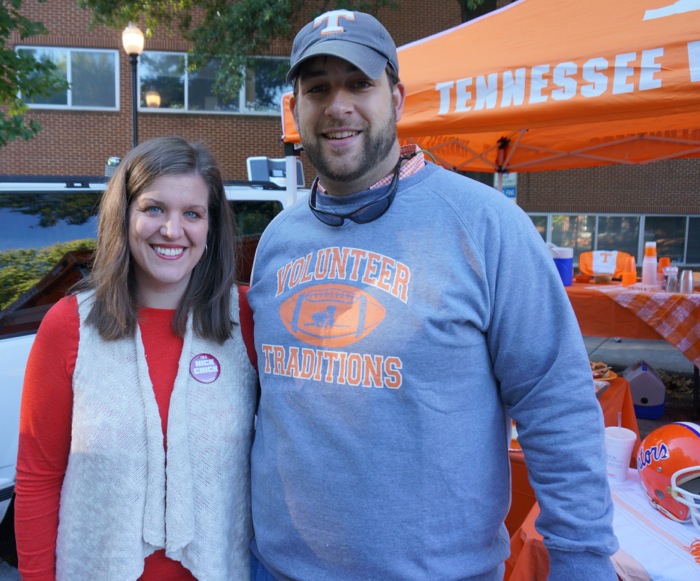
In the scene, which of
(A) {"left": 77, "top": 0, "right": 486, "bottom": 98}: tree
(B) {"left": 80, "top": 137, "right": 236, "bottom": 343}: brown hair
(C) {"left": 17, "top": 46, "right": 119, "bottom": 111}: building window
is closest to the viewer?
(B) {"left": 80, "top": 137, "right": 236, "bottom": 343}: brown hair

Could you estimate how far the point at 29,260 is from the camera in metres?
3.30

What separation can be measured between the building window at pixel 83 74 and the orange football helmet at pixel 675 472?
564 inches

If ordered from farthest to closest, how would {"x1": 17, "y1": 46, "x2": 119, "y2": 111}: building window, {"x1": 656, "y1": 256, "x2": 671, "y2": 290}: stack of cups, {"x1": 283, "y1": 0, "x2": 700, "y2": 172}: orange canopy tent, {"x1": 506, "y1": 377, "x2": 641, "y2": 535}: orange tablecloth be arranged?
{"x1": 17, "y1": 46, "x2": 119, "y2": 111}: building window → {"x1": 656, "y1": 256, "x2": 671, "y2": 290}: stack of cups → {"x1": 506, "y1": 377, "x2": 641, "y2": 535}: orange tablecloth → {"x1": 283, "y1": 0, "x2": 700, "y2": 172}: orange canopy tent

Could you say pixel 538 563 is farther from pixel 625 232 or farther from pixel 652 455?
pixel 625 232

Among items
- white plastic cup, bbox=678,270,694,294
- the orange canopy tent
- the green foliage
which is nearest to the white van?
the green foliage

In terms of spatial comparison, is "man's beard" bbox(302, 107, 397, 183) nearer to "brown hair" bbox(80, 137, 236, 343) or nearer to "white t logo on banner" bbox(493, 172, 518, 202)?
"brown hair" bbox(80, 137, 236, 343)

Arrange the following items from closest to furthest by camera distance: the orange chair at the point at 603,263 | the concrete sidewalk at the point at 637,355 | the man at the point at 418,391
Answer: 1. the man at the point at 418,391
2. the orange chair at the point at 603,263
3. the concrete sidewalk at the point at 637,355

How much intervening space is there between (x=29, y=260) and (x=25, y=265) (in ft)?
0.15

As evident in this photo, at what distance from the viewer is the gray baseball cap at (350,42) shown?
1.40m

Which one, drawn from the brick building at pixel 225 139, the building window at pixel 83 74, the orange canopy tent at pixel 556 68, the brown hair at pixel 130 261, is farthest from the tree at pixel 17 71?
the building window at pixel 83 74

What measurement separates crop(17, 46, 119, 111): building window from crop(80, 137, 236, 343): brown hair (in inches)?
534

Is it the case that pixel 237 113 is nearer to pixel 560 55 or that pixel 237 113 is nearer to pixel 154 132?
pixel 154 132

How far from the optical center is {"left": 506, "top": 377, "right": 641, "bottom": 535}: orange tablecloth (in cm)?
266

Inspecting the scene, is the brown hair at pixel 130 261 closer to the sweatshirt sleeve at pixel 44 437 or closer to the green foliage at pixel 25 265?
the sweatshirt sleeve at pixel 44 437
